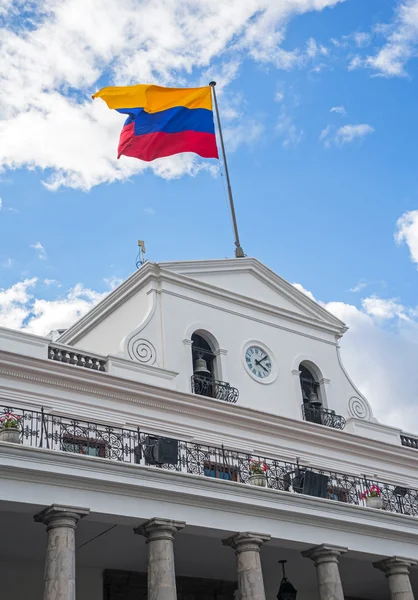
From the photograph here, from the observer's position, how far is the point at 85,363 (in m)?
21.6

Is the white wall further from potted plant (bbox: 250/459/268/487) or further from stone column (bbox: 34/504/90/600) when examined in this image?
potted plant (bbox: 250/459/268/487)

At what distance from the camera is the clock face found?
83.5ft

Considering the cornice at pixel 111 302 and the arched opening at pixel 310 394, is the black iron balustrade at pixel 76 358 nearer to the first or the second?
the cornice at pixel 111 302

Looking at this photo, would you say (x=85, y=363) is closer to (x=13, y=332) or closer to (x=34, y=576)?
(x=13, y=332)

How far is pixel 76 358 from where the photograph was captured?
70.7 feet

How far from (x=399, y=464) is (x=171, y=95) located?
14.6m

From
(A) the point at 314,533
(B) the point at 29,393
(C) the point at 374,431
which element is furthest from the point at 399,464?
(B) the point at 29,393

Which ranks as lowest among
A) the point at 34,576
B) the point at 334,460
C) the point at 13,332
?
the point at 34,576

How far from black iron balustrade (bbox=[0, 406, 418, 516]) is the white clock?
390 centimetres

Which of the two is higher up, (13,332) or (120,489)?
(13,332)

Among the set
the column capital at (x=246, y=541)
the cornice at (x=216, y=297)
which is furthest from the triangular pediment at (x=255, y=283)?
the column capital at (x=246, y=541)

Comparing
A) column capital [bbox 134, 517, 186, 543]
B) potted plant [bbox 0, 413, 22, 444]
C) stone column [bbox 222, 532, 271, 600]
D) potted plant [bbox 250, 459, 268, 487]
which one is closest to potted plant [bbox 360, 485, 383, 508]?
potted plant [bbox 250, 459, 268, 487]

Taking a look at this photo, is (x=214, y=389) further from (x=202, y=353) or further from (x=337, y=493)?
(x=337, y=493)

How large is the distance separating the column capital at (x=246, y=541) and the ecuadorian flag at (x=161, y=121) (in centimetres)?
1269
